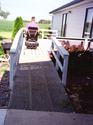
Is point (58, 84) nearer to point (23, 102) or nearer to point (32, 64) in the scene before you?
point (23, 102)

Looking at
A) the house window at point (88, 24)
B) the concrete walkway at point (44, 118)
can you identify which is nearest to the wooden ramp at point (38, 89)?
the concrete walkway at point (44, 118)

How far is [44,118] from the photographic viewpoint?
4574 mm

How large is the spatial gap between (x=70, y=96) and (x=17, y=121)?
1848 millimetres

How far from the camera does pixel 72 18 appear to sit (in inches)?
590

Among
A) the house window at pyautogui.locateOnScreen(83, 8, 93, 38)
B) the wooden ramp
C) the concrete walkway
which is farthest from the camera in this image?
the house window at pyautogui.locateOnScreen(83, 8, 93, 38)

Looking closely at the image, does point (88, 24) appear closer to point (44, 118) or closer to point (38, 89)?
point (38, 89)

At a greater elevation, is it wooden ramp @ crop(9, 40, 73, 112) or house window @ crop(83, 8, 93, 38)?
house window @ crop(83, 8, 93, 38)

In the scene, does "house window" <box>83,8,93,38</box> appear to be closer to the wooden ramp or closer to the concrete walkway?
the wooden ramp

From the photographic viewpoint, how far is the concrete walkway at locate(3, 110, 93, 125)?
4.41m

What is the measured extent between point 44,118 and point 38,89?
1.55m

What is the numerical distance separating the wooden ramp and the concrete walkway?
0.23 metres

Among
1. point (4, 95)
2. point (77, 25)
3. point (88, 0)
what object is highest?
point (88, 0)

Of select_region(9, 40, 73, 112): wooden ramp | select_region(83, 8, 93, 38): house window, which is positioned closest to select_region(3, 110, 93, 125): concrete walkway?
select_region(9, 40, 73, 112): wooden ramp

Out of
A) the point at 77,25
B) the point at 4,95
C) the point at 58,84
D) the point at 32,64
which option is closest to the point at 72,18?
the point at 77,25
